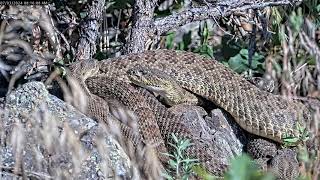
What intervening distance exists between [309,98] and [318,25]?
5.30 ft

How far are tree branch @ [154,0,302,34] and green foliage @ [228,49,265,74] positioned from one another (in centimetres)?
88

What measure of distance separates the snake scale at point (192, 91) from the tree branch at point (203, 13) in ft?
0.96

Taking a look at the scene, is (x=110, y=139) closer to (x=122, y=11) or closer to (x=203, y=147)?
(x=203, y=147)

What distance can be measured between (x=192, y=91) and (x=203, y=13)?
0.77 metres

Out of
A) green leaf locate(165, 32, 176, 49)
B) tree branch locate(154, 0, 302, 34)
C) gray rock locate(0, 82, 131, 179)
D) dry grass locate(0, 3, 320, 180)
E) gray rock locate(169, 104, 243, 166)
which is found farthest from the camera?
green leaf locate(165, 32, 176, 49)

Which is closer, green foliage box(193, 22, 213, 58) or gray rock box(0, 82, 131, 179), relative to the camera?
gray rock box(0, 82, 131, 179)

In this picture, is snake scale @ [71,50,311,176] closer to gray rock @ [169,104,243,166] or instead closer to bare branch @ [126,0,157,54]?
gray rock @ [169,104,243,166]

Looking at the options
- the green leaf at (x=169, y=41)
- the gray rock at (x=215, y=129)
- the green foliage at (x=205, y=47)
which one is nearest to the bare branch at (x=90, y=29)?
the green leaf at (x=169, y=41)

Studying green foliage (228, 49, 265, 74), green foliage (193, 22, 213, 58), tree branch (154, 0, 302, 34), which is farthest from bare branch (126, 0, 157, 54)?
green foliage (228, 49, 265, 74)

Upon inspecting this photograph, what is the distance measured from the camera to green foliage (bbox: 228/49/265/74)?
27.5 feet

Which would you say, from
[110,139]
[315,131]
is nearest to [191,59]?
[110,139]

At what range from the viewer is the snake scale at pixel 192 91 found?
6578 millimetres

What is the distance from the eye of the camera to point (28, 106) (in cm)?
566

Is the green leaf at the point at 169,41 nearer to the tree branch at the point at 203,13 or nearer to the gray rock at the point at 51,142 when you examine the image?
the tree branch at the point at 203,13
